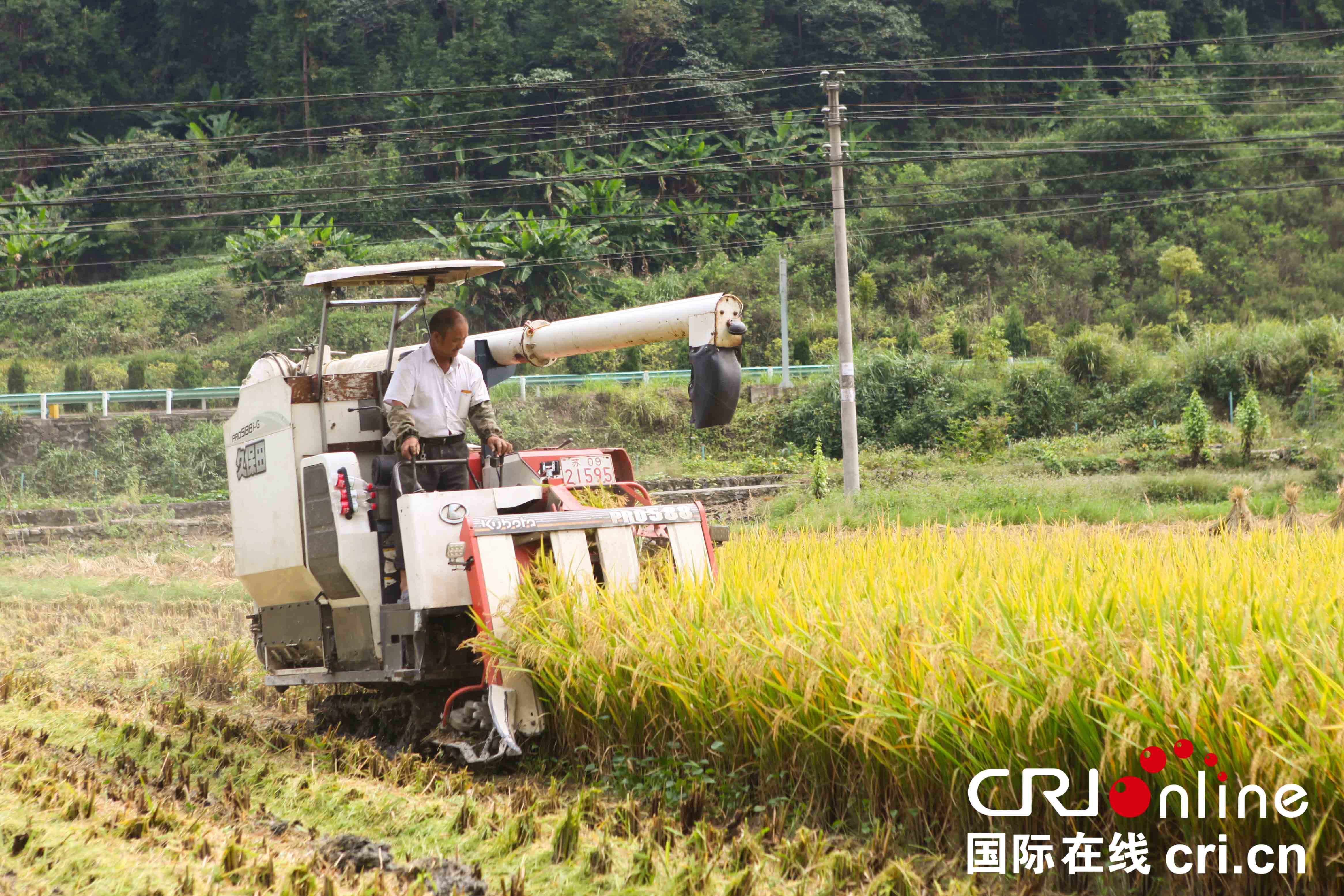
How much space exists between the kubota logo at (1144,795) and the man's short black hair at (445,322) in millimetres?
3734

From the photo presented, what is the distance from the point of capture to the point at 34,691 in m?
7.59

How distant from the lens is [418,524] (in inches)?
231

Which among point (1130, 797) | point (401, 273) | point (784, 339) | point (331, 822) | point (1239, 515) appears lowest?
point (1239, 515)

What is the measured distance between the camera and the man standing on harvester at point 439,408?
6.49 m

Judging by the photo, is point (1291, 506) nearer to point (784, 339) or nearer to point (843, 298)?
point (843, 298)

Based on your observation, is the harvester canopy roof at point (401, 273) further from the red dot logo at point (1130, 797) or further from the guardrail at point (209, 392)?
the guardrail at point (209, 392)

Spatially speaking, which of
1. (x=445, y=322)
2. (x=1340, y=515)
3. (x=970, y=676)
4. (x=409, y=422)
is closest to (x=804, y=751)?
(x=970, y=676)

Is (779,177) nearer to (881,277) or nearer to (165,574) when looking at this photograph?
(881,277)

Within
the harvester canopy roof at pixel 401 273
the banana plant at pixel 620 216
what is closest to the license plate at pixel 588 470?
the harvester canopy roof at pixel 401 273

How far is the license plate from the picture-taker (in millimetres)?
6934

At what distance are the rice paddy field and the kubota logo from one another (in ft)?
0.09

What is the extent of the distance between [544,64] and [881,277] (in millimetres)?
15049
